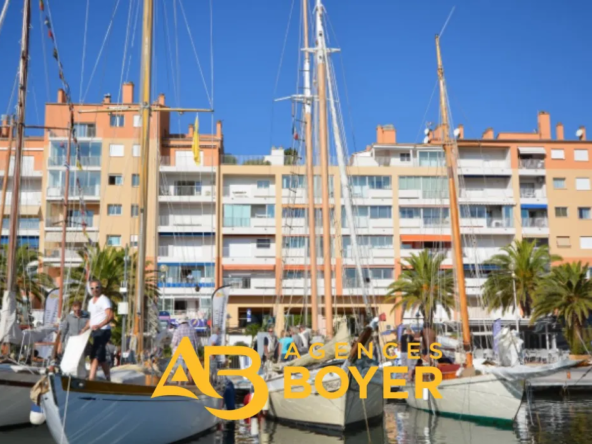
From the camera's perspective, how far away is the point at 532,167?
66.8 m

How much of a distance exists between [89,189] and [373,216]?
76.2 feet

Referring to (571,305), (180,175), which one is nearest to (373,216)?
(180,175)

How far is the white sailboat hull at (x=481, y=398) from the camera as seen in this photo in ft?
74.7

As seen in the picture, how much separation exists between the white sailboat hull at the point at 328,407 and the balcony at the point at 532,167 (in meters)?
47.0

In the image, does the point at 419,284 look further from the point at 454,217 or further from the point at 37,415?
the point at 37,415

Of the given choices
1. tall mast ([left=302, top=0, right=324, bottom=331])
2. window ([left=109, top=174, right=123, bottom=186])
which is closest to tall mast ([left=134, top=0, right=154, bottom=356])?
tall mast ([left=302, top=0, right=324, bottom=331])

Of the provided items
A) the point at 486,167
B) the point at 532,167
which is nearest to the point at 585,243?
the point at 532,167

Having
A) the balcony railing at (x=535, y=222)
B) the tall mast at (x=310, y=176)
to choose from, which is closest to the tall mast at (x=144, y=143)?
the tall mast at (x=310, y=176)

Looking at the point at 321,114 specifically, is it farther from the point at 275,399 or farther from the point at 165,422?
the point at 165,422

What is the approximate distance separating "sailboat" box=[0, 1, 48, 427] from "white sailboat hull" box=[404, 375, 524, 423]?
12.5 metres

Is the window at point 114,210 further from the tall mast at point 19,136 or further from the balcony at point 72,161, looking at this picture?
the tall mast at point 19,136

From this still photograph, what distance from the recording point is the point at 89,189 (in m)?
62.0

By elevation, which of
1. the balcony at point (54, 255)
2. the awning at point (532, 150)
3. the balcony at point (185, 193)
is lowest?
the balcony at point (54, 255)

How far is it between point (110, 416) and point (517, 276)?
146 ft
